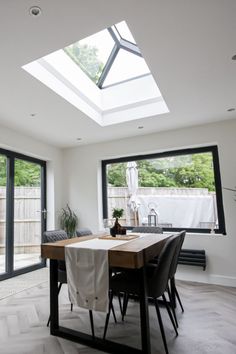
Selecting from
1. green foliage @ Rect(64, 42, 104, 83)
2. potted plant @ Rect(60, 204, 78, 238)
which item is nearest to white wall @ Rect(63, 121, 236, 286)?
potted plant @ Rect(60, 204, 78, 238)

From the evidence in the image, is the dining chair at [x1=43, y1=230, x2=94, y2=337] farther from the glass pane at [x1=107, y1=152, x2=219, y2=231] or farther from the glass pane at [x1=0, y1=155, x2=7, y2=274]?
the glass pane at [x1=107, y1=152, x2=219, y2=231]

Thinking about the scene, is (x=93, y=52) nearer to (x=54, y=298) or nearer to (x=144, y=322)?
(x=54, y=298)

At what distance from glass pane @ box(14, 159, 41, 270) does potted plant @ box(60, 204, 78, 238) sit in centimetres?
Result: 48

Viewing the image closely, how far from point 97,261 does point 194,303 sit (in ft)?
5.57

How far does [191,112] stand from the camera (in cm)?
351

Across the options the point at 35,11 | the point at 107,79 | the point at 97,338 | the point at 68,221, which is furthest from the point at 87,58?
the point at 97,338

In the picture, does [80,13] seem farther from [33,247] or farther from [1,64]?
[33,247]

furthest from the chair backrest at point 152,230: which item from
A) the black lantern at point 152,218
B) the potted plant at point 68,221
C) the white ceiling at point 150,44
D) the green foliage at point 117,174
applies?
the potted plant at point 68,221

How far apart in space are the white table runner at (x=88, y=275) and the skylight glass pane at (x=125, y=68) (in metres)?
2.60

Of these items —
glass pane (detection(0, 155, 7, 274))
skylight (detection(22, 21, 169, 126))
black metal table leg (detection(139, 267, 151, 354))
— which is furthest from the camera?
glass pane (detection(0, 155, 7, 274))

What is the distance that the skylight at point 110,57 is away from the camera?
10.2 ft

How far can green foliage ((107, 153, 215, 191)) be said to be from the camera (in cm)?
414

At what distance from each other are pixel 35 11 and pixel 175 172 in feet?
11.1

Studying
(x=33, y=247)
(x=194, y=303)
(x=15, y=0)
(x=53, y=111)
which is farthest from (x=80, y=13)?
(x=33, y=247)
